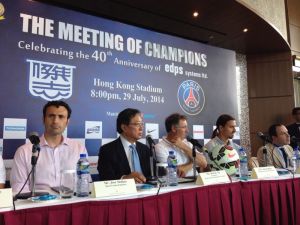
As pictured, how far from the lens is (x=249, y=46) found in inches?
183

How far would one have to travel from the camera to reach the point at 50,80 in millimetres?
2799

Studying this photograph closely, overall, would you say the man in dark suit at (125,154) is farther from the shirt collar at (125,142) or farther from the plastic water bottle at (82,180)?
the plastic water bottle at (82,180)

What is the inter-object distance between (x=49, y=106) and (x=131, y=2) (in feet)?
5.51

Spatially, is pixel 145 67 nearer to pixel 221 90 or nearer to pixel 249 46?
pixel 221 90

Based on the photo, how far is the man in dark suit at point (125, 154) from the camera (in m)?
2.06

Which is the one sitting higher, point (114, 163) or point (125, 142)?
point (125, 142)

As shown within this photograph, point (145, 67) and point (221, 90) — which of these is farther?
point (221, 90)

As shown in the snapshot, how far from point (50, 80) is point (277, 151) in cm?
228

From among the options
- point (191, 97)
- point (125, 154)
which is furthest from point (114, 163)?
point (191, 97)

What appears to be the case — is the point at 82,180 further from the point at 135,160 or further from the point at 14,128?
the point at 14,128

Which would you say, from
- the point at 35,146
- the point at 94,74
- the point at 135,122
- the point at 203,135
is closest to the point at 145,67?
the point at 94,74

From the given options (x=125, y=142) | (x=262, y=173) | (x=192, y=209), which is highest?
(x=125, y=142)

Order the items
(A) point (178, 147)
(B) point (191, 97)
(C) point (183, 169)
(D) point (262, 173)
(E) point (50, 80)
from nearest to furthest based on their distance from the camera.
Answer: (D) point (262, 173), (C) point (183, 169), (A) point (178, 147), (E) point (50, 80), (B) point (191, 97)

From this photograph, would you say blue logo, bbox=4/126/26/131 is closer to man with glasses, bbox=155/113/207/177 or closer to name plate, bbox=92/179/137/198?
man with glasses, bbox=155/113/207/177
